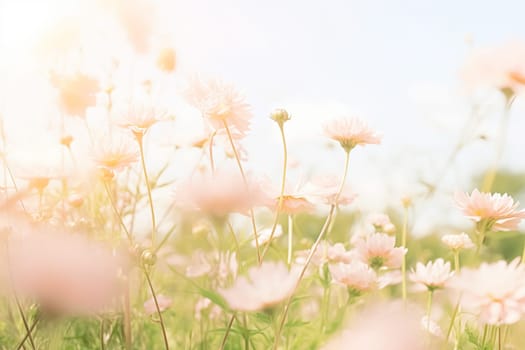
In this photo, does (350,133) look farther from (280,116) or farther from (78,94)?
(78,94)

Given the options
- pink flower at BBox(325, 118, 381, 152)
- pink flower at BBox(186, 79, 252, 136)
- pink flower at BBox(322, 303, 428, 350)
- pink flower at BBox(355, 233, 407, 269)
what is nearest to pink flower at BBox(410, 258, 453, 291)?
pink flower at BBox(355, 233, 407, 269)

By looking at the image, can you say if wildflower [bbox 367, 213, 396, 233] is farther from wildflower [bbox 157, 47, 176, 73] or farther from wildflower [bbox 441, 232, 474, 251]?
wildflower [bbox 157, 47, 176, 73]

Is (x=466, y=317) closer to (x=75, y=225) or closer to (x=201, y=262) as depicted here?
(x=201, y=262)

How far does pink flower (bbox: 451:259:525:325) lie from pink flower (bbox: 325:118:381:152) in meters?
0.20

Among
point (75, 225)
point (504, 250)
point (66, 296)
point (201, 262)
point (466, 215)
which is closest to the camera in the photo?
point (66, 296)

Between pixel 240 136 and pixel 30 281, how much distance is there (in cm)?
32

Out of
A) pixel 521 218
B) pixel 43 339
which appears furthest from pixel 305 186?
pixel 43 339

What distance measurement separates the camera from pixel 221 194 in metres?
0.53

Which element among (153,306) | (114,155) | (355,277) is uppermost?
(114,155)

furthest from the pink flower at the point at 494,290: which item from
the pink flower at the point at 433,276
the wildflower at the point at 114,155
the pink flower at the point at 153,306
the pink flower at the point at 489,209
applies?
the pink flower at the point at 153,306

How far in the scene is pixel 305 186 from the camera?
0.69 meters

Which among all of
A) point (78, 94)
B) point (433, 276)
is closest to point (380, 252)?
point (433, 276)

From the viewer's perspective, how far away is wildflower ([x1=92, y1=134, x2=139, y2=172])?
0.68 m

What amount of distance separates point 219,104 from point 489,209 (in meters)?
0.26
